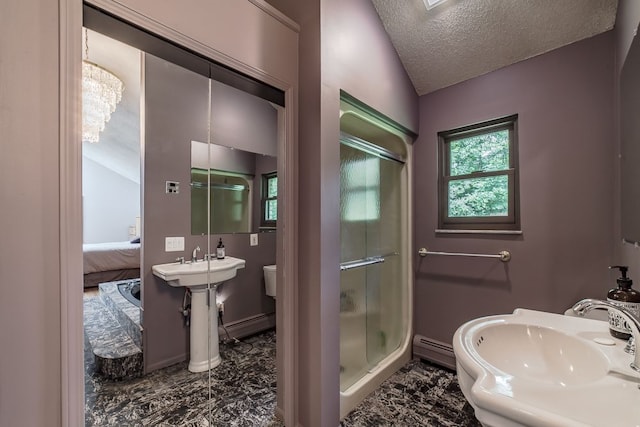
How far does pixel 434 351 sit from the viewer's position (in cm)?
222

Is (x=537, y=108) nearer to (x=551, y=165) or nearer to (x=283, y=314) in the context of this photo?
(x=551, y=165)

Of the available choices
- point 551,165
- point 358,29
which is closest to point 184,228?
point 358,29

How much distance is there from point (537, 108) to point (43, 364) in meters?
2.70

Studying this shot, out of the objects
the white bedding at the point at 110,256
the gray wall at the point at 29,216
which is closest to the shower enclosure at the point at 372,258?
the white bedding at the point at 110,256

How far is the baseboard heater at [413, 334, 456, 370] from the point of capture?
2.14 m

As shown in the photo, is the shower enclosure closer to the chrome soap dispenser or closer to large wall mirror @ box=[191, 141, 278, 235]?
large wall mirror @ box=[191, 141, 278, 235]

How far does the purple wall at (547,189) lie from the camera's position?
5.18ft

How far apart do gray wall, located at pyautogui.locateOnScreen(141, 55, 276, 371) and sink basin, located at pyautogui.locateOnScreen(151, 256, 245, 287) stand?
4 cm

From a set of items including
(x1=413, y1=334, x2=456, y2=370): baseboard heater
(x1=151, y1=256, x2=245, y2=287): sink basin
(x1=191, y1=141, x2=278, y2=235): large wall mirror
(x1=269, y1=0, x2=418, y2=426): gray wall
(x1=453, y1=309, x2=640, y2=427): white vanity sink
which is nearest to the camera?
(x1=453, y1=309, x2=640, y2=427): white vanity sink

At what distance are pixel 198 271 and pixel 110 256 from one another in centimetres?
54

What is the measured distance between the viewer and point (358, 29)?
1.66 m

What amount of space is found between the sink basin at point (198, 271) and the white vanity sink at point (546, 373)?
1.40 metres

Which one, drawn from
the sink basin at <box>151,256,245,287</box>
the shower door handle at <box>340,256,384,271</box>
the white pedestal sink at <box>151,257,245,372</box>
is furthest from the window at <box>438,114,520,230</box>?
the white pedestal sink at <box>151,257,245,372</box>

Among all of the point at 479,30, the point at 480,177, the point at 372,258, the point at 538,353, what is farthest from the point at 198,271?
the point at 479,30
